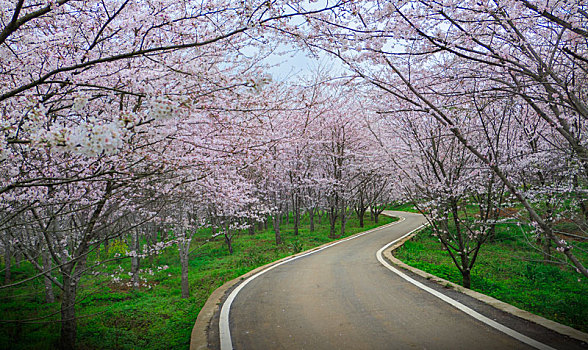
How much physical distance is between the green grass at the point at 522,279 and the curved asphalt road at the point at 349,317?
63.1 inches

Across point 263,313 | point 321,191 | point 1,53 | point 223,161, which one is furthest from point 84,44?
point 321,191

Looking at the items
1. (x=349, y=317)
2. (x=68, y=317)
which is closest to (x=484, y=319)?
(x=349, y=317)

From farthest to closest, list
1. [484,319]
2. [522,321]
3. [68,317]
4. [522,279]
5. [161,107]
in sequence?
[522,279], [68,317], [484,319], [522,321], [161,107]

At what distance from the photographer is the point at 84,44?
18.5 feet

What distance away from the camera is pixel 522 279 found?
9.49 meters

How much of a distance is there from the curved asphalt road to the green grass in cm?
160

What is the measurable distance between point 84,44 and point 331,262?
9.30 meters

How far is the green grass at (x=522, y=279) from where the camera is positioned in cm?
612

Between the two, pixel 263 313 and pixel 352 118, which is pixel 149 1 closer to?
pixel 263 313

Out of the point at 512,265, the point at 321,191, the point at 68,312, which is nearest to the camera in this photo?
the point at 68,312

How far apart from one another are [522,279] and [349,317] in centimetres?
749

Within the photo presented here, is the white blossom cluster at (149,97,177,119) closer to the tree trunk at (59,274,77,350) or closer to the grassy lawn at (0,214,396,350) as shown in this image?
the grassy lawn at (0,214,396,350)

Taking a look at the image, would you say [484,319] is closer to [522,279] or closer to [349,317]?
[349,317]

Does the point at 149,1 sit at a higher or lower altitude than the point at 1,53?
higher
